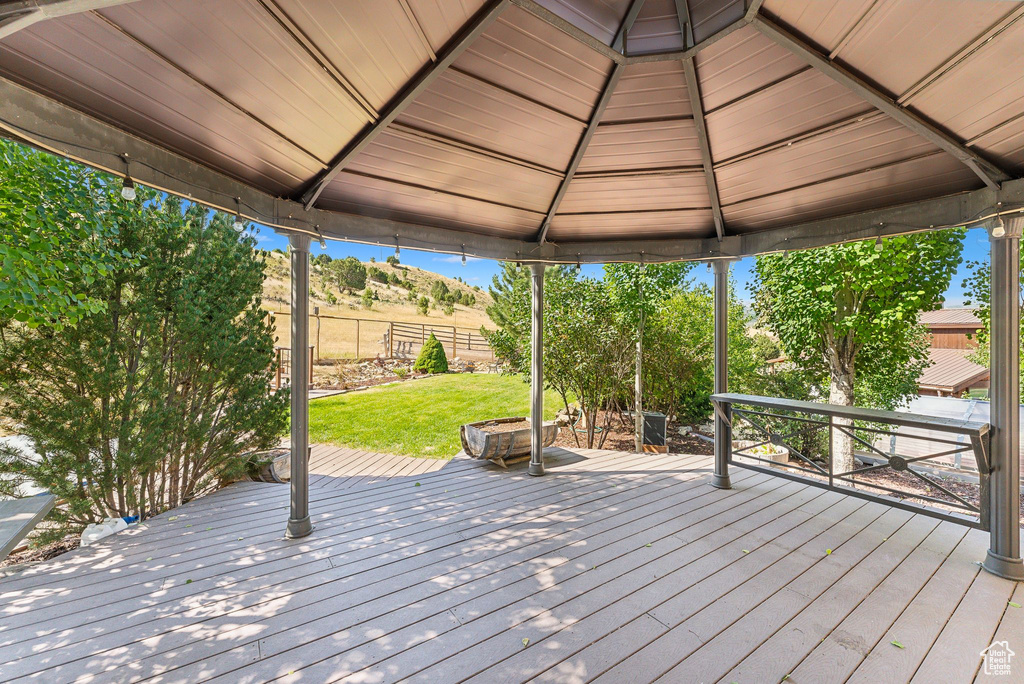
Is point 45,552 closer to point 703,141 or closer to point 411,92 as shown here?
point 411,92

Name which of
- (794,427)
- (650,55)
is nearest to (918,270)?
(794,427)

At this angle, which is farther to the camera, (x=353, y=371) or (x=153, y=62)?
(x=353, y=371)

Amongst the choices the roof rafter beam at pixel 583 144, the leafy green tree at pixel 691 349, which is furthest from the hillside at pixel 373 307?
the roof rafter beam at pixel 583 144

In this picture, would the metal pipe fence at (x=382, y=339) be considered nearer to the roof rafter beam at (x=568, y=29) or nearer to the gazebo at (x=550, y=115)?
the gazebo at (x=550, y=115)

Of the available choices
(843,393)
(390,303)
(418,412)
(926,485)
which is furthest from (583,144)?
(390,303)

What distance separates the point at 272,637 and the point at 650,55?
391cm

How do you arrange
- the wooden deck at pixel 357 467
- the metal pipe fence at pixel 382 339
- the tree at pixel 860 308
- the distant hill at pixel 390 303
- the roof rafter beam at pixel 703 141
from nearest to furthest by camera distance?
the roof rafter beam at pixel 703 141 < the wooden deck at pixel 357 467 < the tree at pixel 860 308 < the metal pipe fence at pixel 382 339 < the distant hill at pixel 390 303

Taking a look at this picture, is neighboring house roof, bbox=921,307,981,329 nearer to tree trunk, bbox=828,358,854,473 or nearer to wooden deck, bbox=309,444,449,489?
tree trunk, bbox=828,358,854,473

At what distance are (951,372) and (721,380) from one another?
689 cm

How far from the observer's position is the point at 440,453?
8062 mm

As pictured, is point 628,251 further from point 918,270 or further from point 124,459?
point 124,459

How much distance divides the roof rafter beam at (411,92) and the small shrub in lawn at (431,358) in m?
11.0

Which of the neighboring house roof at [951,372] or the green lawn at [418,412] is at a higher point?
the neighboring house roof at [951,372]

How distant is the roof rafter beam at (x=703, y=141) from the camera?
246 centimetres
